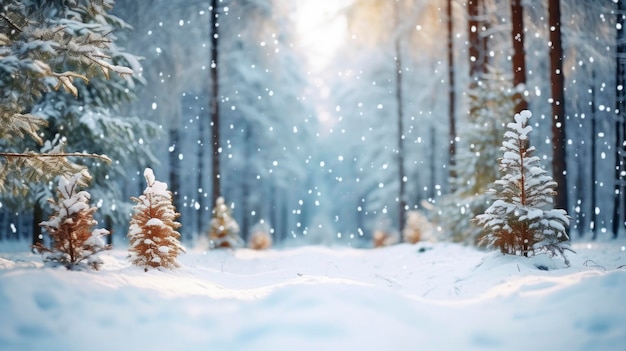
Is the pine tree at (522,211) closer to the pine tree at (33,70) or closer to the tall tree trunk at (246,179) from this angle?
the pine tree at (33,70)

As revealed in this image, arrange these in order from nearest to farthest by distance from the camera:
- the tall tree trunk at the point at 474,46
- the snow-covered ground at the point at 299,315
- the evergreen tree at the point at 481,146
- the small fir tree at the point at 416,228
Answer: the snow-covered ground at the point at 299,315 → the evergreen tree at the point at 481,146 → the tall tree trunk at the point at 474,46 → the small fir tree at the point at 416,228

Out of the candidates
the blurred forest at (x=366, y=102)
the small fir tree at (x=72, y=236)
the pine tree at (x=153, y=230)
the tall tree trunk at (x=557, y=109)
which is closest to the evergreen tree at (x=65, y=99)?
the blurred forest at (x=366, y=102)

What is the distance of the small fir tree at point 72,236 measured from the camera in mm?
5719

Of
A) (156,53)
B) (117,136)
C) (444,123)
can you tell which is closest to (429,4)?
(444,123)

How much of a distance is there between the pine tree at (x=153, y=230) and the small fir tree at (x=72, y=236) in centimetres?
90

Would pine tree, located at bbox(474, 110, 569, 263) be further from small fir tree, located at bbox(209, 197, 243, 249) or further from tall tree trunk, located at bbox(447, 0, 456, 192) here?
small fir tree, located at bbox(209, 197, 243, 249)

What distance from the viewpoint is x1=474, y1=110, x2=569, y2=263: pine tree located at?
275 inches

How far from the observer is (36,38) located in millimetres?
6297

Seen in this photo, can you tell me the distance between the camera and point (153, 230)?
273 inches

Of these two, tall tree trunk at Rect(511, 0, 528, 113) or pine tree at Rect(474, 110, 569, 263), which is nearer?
pine tree at Rect(474, 110, 569, 263)

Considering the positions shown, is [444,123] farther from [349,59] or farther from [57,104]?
[57,104]

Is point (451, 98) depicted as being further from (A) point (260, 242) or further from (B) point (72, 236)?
(B) point (72, 236)

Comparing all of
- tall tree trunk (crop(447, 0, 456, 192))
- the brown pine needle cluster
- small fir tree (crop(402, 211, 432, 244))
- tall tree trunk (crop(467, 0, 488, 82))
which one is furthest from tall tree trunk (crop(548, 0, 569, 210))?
the brown pine needle cluster

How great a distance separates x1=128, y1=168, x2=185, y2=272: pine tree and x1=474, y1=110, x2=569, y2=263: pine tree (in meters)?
4.94
